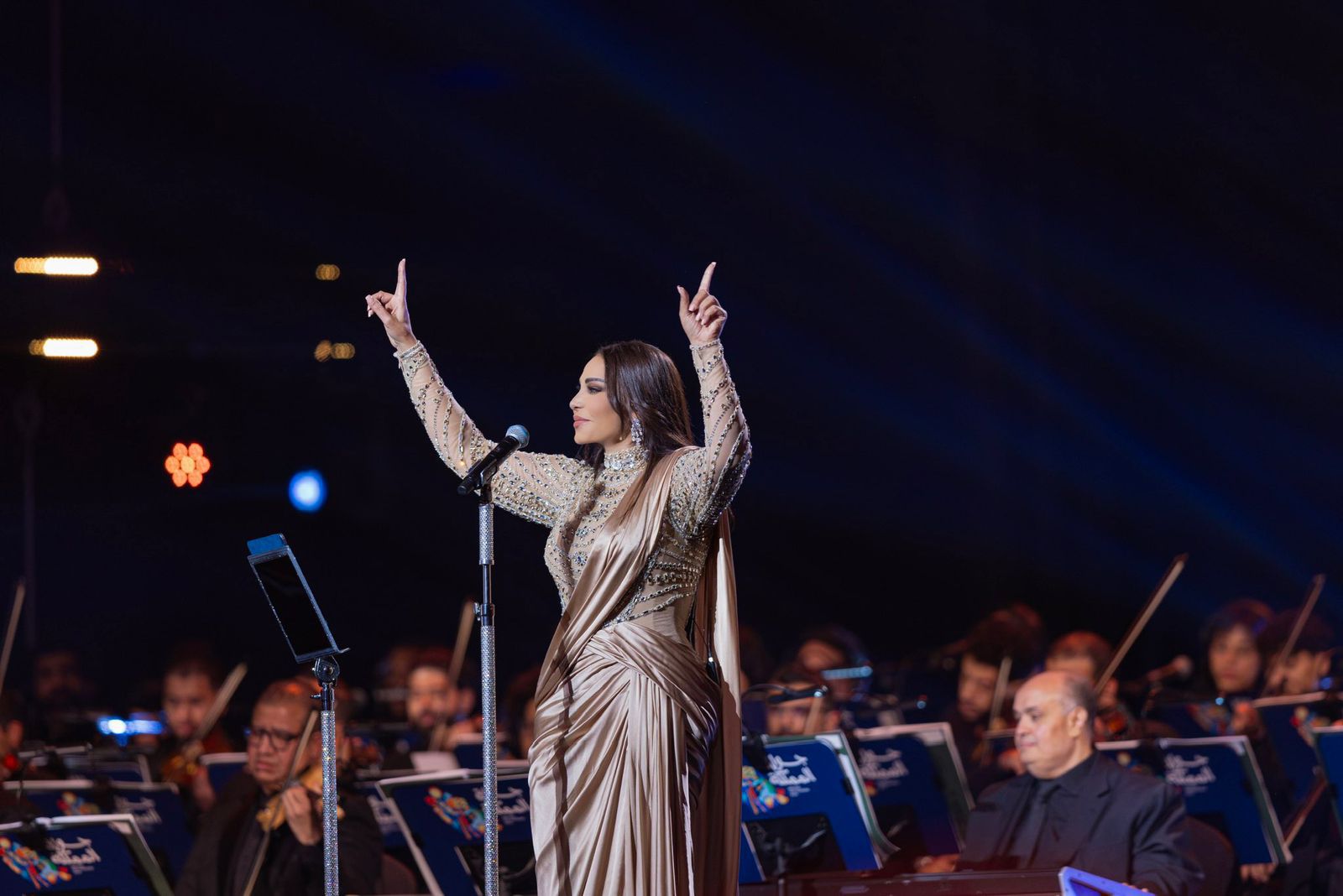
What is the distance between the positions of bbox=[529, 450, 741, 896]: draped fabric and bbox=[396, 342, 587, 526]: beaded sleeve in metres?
0.20

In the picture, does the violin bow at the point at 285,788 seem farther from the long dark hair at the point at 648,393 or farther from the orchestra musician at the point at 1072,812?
the long dark hair at the point at 648,393

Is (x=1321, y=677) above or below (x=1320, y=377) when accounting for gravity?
below

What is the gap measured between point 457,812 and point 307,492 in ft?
19.4

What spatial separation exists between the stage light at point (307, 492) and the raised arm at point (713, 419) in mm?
7159

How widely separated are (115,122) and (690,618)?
6282 millimetres

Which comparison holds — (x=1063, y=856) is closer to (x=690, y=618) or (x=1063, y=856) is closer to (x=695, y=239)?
(x=690, y=618)

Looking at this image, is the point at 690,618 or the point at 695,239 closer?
the point at 690,618

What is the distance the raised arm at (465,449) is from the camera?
3.04m

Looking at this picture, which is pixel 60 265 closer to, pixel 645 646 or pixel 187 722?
pixel 187 722

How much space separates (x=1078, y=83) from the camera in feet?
25.0

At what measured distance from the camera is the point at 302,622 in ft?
9.32

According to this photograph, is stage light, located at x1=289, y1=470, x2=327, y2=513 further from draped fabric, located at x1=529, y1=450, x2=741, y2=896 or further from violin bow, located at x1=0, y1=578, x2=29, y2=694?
draped fabric, located at x1=529, y1=450, x2=741, y2=896

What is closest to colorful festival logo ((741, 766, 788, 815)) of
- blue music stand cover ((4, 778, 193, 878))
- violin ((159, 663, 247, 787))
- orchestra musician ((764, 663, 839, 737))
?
blue music stand cover ((4, 778, 193, 878))

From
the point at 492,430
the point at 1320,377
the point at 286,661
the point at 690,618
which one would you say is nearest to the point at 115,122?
the point at 492,430
